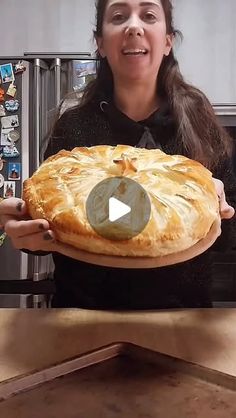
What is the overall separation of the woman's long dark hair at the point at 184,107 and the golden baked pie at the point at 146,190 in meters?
A: 0.16

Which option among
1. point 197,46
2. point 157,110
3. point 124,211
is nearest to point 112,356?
point 124,211

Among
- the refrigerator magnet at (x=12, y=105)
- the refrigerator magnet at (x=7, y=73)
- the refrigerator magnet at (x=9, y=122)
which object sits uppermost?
the refrigerator magnet at (x=7, y=73)

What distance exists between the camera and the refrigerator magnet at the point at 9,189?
154 cm

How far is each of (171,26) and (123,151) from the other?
0.38 meters

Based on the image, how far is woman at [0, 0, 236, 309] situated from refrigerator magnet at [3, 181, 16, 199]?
237mm

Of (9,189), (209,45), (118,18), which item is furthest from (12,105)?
(209,45)

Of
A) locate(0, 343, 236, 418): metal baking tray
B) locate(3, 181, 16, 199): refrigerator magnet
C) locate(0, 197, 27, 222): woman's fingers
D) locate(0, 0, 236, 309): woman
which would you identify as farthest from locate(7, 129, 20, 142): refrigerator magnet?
locate(0, 343, 236, 418): metal baking tray

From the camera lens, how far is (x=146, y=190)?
101cm

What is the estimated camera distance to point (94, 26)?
1410mm

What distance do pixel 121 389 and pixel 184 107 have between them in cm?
68

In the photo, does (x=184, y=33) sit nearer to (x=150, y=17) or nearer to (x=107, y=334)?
(x=150, y=17)

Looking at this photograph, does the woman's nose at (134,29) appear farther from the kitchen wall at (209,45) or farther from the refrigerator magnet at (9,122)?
the refrigerator magnet at (9,122)

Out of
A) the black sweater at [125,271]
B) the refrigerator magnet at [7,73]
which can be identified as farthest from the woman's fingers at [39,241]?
the refrigerator magnet at [7,73]
